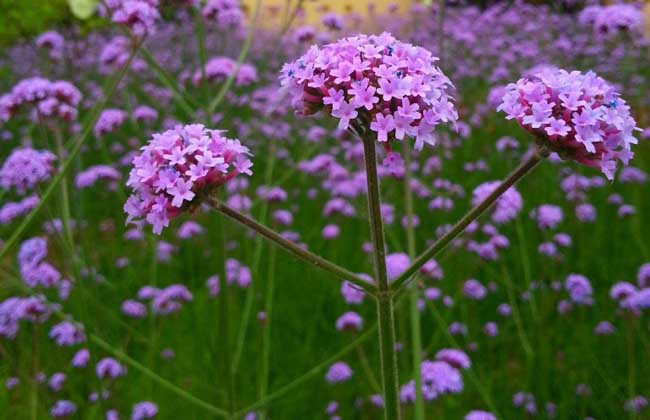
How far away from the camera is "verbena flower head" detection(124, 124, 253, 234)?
1.03 metres

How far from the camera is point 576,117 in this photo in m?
1.01

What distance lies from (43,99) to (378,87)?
1542mm

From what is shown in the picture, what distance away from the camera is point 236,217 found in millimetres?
1064

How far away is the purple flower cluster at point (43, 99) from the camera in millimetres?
2156

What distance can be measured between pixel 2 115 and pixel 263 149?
3527mm

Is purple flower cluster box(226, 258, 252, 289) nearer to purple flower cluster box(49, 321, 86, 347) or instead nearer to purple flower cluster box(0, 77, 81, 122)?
purple flower cluster box(49, 321, 86, 347)

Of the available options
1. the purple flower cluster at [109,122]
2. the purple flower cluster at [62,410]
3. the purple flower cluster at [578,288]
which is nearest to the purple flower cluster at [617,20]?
the purple flower cluster at [578,288]

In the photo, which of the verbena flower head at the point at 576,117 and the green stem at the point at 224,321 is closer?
the verbena flower head at the point at 576,117

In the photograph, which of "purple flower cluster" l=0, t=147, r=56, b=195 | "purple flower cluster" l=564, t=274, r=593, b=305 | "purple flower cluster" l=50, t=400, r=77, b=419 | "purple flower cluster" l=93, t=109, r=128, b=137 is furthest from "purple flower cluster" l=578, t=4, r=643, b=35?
"purple flower cluster" l=50, t=400, r=77, b=419

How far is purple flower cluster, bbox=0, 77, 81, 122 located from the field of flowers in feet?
0.04

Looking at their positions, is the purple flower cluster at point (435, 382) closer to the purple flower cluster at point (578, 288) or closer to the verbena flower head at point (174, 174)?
the purple flower cluster at point (578, 288)

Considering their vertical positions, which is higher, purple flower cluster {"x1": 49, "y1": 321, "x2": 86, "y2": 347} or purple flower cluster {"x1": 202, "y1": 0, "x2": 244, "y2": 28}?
purple flower cluster {"x1": 202, "y1": 0, "x2": 244, "y2": 28}

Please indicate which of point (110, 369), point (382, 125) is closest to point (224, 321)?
point (110, 369)

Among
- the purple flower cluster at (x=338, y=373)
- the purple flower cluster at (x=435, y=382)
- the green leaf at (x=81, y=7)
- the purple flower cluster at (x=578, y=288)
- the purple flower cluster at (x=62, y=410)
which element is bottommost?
the purple flower cluster at (x=338, y=373)
